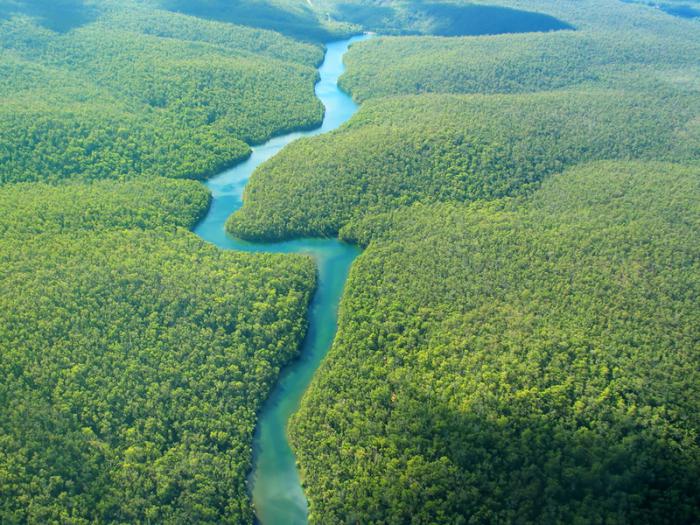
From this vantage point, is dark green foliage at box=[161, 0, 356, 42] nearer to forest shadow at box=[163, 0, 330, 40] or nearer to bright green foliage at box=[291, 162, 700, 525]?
forest shadow at box=[163, 0, 330, 40]

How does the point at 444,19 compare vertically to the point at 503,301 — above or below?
above

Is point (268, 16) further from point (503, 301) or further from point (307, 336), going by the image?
point (503, 301)

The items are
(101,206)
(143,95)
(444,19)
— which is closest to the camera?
(101,206)

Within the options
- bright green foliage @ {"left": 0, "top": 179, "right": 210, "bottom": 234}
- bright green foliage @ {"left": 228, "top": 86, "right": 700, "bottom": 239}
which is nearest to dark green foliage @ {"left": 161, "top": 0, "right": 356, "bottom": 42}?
bright green foliage @ {"left": 228, "top": 86, "right": 700, "bottom": 239}

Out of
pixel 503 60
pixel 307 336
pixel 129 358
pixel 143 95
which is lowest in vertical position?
pixel 129 358

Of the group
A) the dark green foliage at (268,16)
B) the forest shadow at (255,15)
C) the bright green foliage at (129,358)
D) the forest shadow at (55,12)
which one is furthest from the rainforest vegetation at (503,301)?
the forest shadow at (55,12)

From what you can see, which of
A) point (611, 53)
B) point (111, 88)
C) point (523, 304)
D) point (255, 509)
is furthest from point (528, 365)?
point (611, 53)

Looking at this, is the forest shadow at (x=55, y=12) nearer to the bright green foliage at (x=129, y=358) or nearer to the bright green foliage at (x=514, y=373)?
the bright green foliage at (x=129, y=358)

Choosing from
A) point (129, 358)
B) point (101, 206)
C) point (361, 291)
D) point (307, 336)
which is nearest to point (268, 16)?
point (101, 206)
